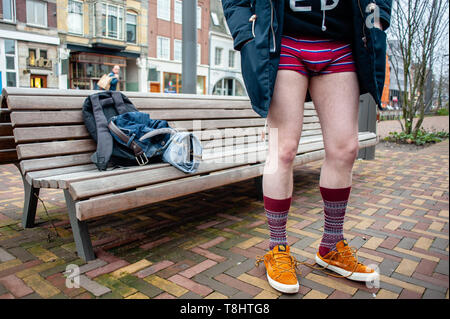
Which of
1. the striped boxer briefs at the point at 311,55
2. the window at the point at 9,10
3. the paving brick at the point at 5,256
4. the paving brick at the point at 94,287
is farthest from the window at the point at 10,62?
the striped boxer briefs at the point at 311,55

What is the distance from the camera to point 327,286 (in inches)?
72.5

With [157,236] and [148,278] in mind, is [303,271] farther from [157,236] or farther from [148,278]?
[157,236]

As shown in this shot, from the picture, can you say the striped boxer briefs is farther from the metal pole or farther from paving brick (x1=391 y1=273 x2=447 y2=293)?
the metal pole

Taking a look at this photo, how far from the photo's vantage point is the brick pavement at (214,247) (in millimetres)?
1799

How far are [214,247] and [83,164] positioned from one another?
0.98 m

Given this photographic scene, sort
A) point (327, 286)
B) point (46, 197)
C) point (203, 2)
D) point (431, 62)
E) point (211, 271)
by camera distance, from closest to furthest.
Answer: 1. point (327, 286)
2. point (211, 271)
3. point (46, 197)
4. point (203, 2)
5. point (431, 62)

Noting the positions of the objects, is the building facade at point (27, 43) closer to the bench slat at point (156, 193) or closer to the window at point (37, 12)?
the window at point (37, 12)

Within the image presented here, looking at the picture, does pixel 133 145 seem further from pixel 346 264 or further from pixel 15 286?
pixel 346 264

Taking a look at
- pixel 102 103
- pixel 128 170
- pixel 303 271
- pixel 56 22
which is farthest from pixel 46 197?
pixel 56 22

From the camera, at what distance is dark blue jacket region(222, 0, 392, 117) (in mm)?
1632

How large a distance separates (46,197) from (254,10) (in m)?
2.66

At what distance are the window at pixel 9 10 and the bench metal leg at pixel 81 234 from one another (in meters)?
2.42

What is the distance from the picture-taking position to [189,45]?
172 inches

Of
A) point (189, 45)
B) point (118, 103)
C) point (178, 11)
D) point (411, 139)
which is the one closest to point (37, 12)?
point (178, 11)
